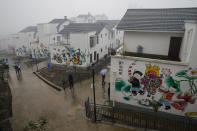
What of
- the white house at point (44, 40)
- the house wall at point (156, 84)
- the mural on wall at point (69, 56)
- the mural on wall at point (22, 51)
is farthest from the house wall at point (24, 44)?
the house wall at point (156, 84)

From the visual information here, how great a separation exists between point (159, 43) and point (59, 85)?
11.8 m

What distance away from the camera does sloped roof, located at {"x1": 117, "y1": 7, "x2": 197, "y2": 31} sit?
34.2ft

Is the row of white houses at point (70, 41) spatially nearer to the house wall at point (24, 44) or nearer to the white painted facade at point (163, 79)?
the house wall at point (24, 44)

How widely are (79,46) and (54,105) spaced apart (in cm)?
1107

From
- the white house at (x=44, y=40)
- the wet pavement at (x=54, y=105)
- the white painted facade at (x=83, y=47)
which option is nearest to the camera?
the wet pavement at (x=54, y=105)

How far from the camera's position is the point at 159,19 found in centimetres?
1148

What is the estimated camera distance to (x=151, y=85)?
9.14 meters

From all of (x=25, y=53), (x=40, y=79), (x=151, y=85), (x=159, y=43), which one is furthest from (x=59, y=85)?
(x=25, y=53)

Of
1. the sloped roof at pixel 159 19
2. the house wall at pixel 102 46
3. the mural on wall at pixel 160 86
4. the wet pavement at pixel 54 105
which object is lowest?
the wet pavement at pixel 54 105

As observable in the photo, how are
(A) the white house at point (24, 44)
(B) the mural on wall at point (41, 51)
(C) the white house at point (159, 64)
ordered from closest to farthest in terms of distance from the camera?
(C) the white house at point (159, 64), (B) the mural on wall at point (41, 51), (A) the white house at point (24, 44)

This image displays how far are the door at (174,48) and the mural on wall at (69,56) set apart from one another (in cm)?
1284

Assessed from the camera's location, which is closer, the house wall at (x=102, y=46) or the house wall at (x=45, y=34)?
the house wall at (x=102, y=46)

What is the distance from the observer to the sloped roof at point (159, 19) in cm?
1044

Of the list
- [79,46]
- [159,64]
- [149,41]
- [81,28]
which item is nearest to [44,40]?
[81,28]
